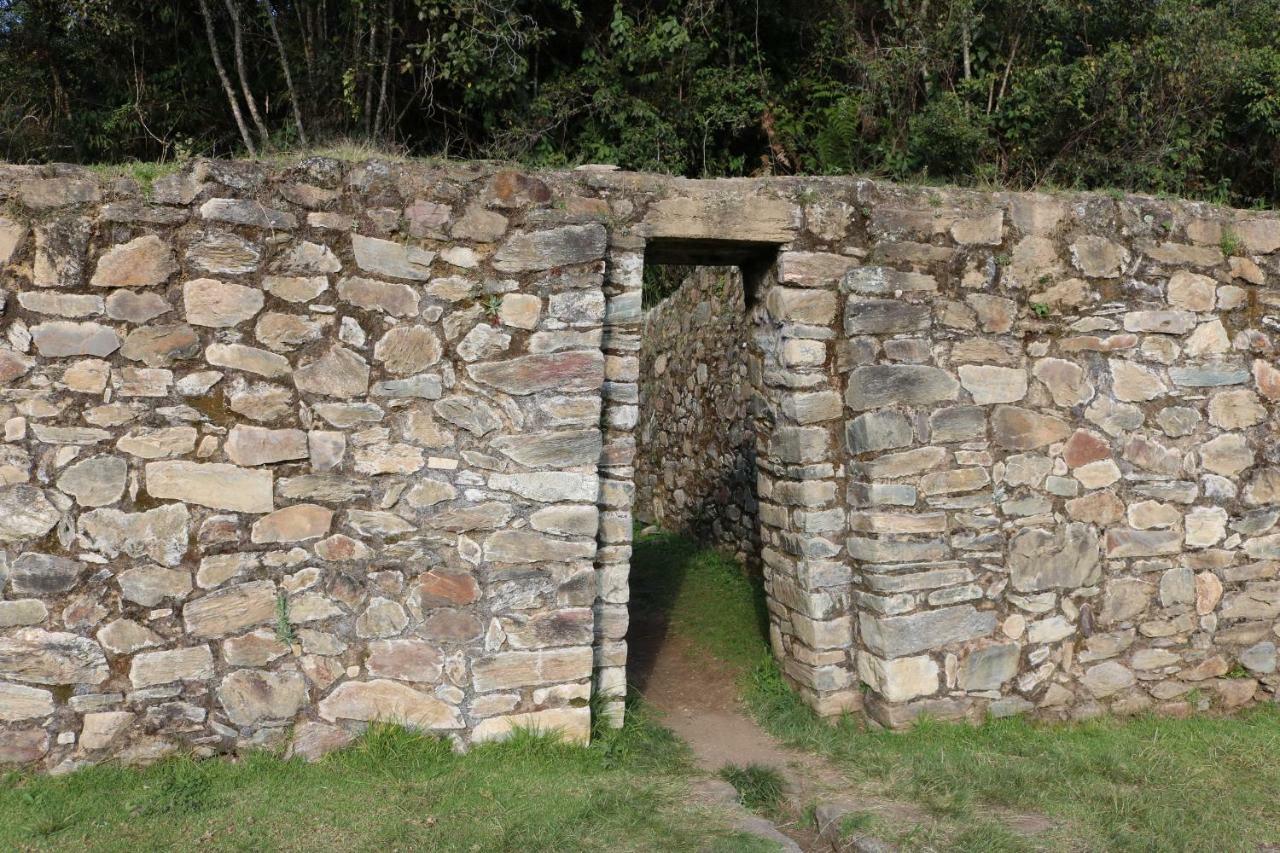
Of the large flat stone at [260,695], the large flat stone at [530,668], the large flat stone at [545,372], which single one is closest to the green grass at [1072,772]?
the large flat stone at [530,668]

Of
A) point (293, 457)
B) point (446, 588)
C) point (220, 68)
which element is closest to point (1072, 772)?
point (446, 588)

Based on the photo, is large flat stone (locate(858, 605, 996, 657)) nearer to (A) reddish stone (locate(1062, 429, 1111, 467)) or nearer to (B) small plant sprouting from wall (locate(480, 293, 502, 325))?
(A) reddish stone (locate(1062, 429, 1111, 467))

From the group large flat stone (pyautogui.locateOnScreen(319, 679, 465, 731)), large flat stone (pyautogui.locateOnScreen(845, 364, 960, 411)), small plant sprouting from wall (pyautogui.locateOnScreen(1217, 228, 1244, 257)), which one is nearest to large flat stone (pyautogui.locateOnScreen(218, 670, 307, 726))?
large flat stone (pyautogui.locateOnScreen(319, 679, 465, 731))

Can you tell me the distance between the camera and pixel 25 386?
3.47 m

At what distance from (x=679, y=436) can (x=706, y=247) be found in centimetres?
458

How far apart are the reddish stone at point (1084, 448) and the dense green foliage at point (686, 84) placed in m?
4.57

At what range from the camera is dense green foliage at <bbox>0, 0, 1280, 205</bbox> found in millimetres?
8453

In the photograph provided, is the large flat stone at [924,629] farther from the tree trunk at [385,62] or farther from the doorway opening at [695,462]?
the tree trunk at [385,62]

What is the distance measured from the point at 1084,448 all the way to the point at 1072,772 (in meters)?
1.57

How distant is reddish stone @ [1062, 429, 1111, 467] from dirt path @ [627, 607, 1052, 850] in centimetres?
181

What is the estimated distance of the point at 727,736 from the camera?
4.59 metres

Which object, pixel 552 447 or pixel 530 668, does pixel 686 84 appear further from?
pixel 530 668

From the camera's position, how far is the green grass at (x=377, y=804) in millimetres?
3193

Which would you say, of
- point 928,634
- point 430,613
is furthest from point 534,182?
point 928,634
